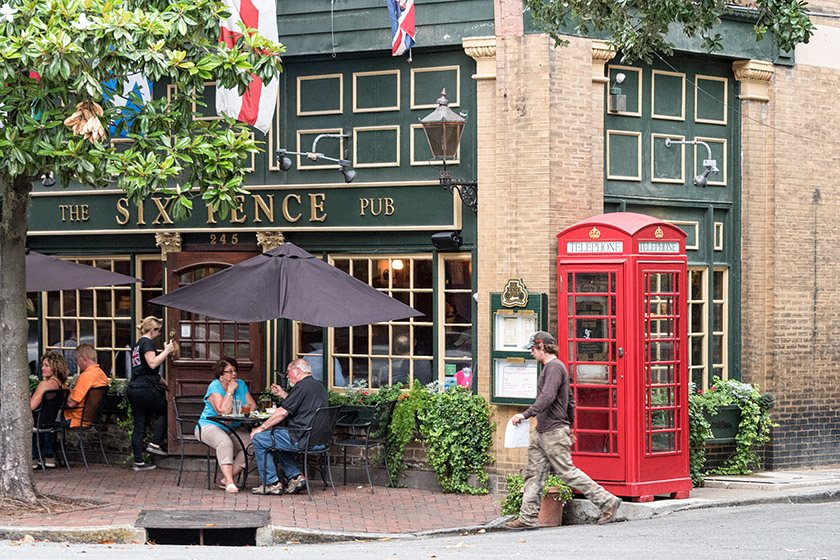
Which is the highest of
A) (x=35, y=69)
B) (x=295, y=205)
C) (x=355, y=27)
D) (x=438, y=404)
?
(x=355, y=27)

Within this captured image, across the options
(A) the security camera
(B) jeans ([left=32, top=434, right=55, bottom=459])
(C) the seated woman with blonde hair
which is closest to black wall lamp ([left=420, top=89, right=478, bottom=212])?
(A) the security camera

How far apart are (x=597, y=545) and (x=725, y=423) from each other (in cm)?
460

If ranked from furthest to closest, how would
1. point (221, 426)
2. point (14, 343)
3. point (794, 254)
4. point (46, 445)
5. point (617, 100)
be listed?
point (46, 445), point (794, 254), point (617, 100), point (221, 426), point (14, 343)

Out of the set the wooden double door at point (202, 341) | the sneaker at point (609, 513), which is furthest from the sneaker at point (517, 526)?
the wooden double door at point (202, 341)

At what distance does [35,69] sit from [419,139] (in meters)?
4.79

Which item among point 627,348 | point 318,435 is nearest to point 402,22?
point 627,348

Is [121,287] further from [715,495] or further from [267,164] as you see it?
[715,495]

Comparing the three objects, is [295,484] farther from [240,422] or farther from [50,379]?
[50,379]

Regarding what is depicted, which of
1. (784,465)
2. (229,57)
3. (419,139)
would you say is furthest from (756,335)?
(229,57)

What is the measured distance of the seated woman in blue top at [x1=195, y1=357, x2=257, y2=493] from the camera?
12.8 metres

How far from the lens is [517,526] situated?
1124 centimetres

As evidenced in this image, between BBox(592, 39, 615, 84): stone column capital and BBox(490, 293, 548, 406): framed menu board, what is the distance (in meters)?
2.55

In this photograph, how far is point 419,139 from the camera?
13.6 metres

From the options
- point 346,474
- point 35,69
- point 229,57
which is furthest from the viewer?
point 346,474
